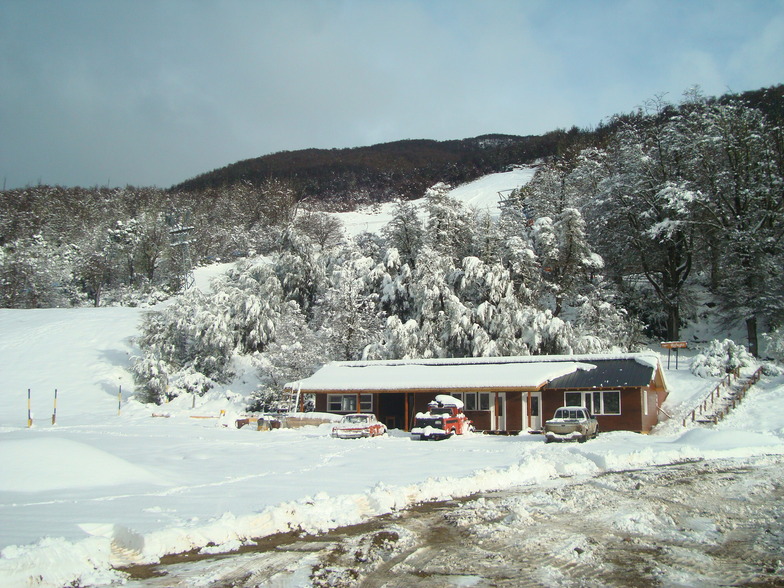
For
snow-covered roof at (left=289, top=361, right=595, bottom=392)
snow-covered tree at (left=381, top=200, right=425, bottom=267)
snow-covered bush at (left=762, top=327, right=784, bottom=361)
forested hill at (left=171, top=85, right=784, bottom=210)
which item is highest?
forested hill at (left=171, top=85, right=784, bottom=210)

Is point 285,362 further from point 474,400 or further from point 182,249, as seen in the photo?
point 182,249

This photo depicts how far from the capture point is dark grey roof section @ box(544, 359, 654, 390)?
28906mm

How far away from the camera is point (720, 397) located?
1270 inches

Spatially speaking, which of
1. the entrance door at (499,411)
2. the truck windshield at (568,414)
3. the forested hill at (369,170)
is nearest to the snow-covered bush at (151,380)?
the entrance door at (499,411)

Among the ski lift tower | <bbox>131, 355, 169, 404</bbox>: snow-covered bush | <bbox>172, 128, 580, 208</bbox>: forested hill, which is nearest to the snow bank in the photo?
<bbox>131, 355, 169, 404</bbox>: snow-covered bush

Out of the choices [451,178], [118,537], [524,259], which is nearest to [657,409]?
[524,259]

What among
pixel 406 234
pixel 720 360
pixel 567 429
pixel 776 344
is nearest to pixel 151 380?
pixel 406 234

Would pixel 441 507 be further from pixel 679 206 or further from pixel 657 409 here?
pixel 679 206

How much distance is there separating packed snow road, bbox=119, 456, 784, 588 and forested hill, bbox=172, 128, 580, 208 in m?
123

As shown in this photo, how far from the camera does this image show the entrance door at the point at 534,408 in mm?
30500

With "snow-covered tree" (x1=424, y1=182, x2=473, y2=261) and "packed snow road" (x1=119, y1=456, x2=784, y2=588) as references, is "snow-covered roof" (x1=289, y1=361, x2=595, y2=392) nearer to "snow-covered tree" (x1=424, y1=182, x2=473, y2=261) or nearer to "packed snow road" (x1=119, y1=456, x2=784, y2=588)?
"snow-covered tree" (x1=424, y1=182, x2=473, y2=261)

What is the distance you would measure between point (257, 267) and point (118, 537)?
43.5 meters

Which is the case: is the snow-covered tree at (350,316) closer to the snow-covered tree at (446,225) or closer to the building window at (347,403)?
the snow-covered tree at (446,225)

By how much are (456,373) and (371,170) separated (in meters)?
127
